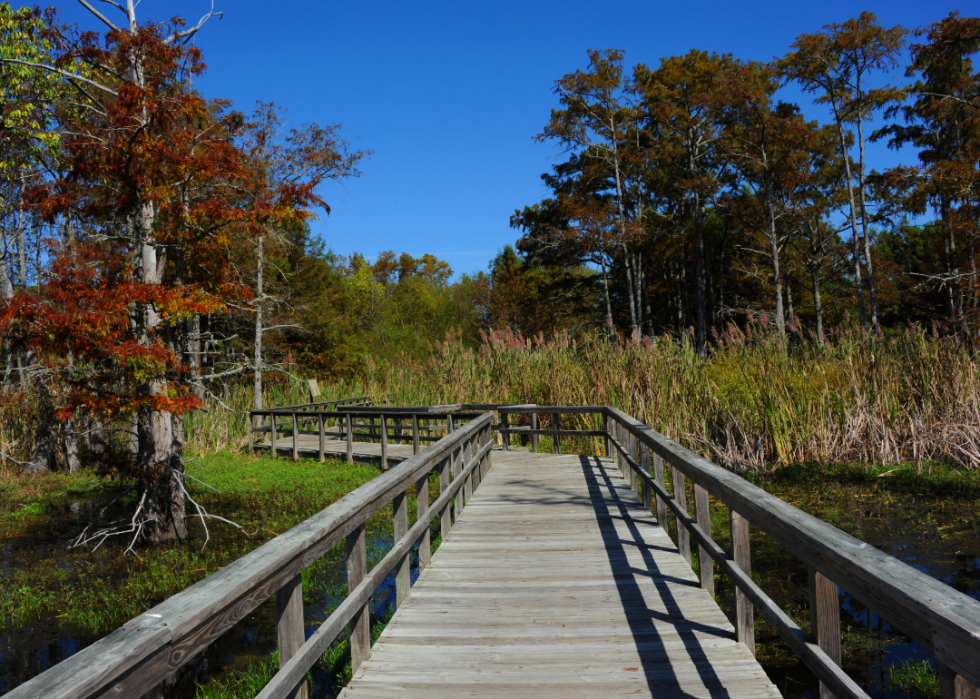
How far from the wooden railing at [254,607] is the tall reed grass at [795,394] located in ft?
19.4

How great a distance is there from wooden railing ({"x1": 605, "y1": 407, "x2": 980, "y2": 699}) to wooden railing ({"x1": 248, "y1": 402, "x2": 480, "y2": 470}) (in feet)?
28.1

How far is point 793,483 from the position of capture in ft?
31.8

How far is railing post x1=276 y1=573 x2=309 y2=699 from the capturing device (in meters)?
2.37

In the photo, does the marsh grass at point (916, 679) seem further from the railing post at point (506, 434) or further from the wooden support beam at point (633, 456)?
the railing post at point (506, 434)

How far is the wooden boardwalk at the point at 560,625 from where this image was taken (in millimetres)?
3041

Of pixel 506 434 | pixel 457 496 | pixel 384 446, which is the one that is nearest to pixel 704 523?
pixel 457 496

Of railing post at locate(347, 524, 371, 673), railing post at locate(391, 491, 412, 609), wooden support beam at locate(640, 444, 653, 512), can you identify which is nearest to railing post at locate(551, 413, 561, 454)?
wooden support beam at locate(640, 444, 653, 512)

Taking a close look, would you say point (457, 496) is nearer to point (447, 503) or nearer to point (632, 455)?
point (447, 503)

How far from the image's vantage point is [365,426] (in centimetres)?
2084

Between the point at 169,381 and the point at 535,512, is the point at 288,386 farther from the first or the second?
the point at 535,512

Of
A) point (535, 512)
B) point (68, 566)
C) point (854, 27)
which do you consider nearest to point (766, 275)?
point (854, 27)

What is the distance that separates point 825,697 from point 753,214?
1270 inches

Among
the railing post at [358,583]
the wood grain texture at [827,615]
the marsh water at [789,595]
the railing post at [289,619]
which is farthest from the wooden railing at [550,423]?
the railing post at [289,619]

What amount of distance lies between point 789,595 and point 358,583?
4.29 meters
